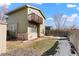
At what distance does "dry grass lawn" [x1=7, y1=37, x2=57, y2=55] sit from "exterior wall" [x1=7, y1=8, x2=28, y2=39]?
8.4 inches

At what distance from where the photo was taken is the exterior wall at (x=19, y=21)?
5445 mm

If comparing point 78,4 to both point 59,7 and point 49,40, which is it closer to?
point 59,7

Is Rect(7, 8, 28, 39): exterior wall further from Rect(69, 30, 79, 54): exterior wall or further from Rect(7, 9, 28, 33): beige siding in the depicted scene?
Rect(69, 30, 79, 54): exterior wall

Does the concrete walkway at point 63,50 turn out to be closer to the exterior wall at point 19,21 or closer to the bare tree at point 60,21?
the bare tree at point 60,21

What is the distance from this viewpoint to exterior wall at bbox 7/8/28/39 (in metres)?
5.45

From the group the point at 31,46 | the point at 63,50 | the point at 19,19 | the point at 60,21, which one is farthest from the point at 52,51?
the point at 19,19

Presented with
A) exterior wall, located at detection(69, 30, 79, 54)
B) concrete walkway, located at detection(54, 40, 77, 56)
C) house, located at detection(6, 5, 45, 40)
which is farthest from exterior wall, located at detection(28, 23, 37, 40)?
exterior wall, located at detection(69, 30, 79, 54)

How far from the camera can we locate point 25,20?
18.2 ft

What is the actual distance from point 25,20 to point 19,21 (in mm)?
Answer: 164

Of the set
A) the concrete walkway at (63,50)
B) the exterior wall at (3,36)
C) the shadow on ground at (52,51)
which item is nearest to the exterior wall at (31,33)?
the shadow on ground at (52,51)

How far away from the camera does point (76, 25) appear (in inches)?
220

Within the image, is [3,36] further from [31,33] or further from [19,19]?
[31,33]

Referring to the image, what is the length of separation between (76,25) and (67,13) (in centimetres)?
41

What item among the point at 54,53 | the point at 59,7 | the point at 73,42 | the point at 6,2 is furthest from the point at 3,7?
the point at 73,42
